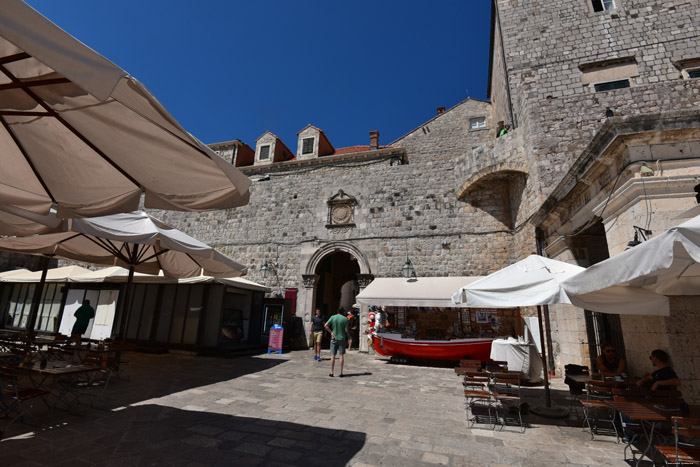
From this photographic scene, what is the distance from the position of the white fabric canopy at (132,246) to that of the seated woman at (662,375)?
620 centimetres

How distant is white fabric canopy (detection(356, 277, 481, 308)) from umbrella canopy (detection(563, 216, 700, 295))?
5.29 m

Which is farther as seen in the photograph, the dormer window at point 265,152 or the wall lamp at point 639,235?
the dormer window at point 265,152

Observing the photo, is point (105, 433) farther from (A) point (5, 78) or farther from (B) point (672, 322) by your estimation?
(B) point (672, 322)

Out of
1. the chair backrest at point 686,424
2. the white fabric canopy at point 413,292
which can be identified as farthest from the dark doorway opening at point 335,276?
the chair backrest at point 686,424

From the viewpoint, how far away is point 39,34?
142cm

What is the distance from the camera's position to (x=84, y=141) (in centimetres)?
258

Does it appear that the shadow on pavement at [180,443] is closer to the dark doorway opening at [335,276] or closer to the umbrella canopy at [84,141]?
the umbrella canopy at [84,141]

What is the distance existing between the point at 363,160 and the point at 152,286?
1005cm

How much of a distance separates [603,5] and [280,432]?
15.8 metres

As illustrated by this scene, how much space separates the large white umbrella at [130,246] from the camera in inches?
186

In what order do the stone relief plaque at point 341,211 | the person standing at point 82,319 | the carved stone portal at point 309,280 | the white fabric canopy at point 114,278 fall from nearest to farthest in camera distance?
1. the person standing at point 82,319
2. the white fabric canopy at point 114,278
3. the carved stone portal at point 309,280
4. the stone relief plaque at point 341,211

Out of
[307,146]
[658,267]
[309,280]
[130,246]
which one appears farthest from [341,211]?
[658,267]

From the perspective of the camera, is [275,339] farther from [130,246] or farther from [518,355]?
[518,355]

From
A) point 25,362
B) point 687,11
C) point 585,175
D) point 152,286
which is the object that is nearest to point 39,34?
point 25,362
